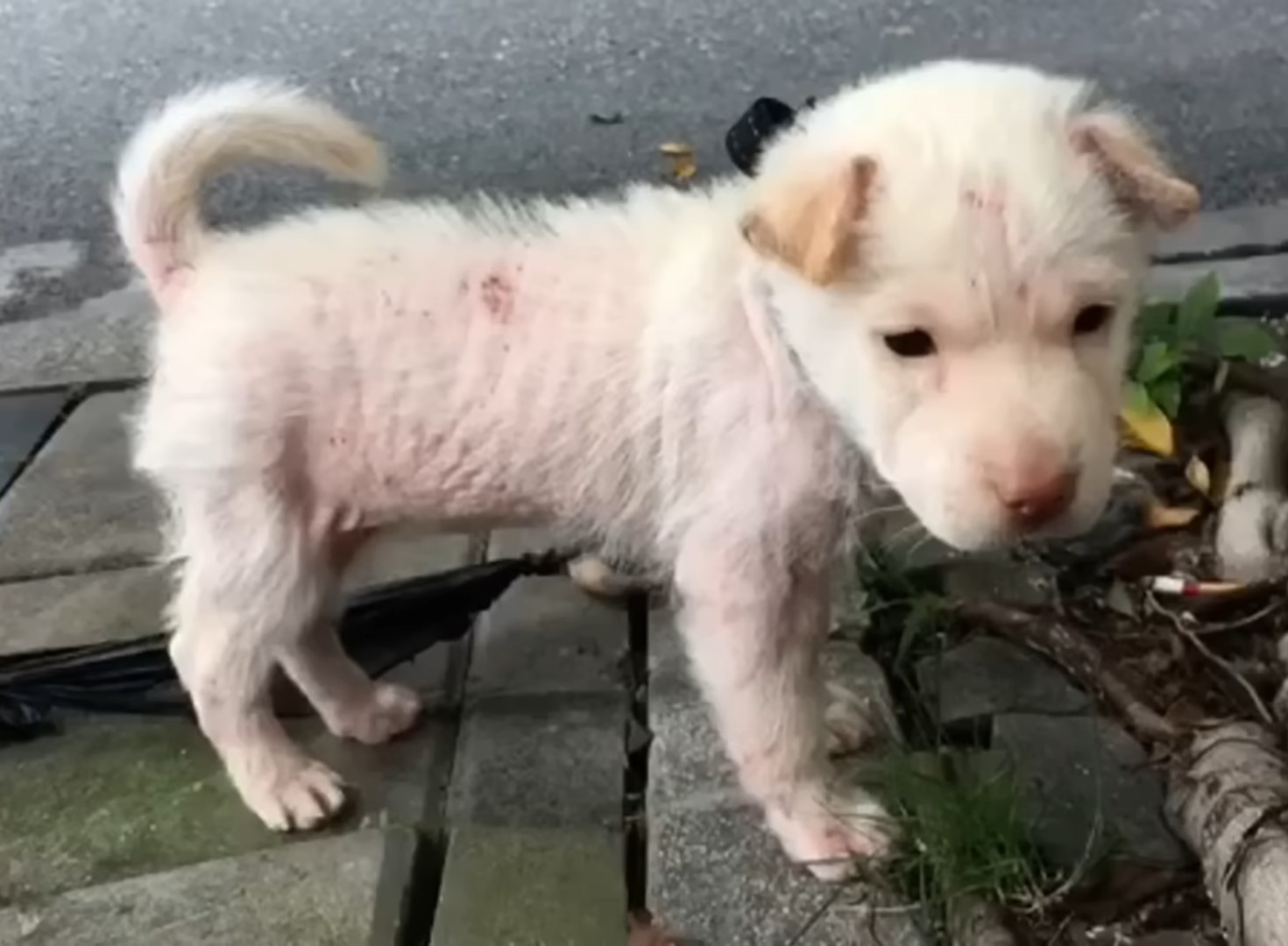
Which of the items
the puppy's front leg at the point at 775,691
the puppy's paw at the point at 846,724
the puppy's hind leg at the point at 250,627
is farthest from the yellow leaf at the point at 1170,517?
the puppy's hind leg at the point at 250,627

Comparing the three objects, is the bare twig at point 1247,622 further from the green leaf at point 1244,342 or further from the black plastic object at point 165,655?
the black plastic object at point 165,655

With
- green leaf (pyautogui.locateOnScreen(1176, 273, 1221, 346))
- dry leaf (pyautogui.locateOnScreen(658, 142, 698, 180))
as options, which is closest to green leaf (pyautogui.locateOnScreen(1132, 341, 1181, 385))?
green leaf (pyautogui.locateOnScreen(1176, 273, 1221, 346))

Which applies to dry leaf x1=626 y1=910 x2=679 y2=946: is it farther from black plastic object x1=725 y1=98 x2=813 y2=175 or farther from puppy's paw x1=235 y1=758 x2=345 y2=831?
black plastic object x1=725 y1=98 x2=813 y2=175

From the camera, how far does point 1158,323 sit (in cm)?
293

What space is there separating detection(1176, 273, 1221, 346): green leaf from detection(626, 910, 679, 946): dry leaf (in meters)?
1.28

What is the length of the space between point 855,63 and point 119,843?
3.42 meters

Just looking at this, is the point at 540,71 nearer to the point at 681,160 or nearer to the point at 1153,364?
the point at 681,160

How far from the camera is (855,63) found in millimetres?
5246

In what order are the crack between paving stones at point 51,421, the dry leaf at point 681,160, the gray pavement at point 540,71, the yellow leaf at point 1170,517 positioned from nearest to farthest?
the yellow leaf at point 1170,517, the crack between paving stones at point 51,421, the dry leaf at point 681,160, the gray pavement at point 540,71

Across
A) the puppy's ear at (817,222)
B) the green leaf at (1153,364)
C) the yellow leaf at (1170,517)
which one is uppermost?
the puppy's ear at (817,222)

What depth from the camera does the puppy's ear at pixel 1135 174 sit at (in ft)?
6.17

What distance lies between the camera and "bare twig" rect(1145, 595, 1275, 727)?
7.42 ft

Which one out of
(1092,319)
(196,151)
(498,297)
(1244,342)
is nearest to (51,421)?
(196,151)

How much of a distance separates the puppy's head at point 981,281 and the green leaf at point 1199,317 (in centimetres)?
100
